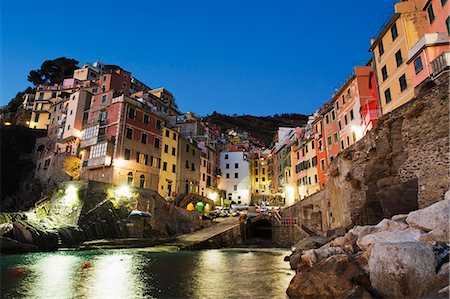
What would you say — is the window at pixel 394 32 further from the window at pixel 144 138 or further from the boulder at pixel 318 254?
the window at pixel 144 138

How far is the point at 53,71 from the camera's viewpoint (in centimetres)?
9719

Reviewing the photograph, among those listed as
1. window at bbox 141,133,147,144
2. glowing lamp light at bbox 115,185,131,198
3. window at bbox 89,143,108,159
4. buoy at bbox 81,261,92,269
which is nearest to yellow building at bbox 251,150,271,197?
window at bbox 141,133,147,144

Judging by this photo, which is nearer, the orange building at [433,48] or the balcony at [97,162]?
the orange building at [433,48]

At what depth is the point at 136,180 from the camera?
150 feet

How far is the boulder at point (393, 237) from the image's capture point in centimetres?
1085

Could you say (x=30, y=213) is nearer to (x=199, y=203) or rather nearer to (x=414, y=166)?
(x=199, y=203)

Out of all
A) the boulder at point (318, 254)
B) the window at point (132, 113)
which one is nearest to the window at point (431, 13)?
the boulder at point (318, 254)

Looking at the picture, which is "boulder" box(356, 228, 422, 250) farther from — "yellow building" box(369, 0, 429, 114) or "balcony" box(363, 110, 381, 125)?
"balcony" box(363, 110, 381, 125)

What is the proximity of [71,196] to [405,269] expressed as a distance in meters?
35.3

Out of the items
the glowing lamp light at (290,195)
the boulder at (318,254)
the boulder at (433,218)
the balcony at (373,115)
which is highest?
the balcony at (373,115)

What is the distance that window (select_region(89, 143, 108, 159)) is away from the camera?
1726 inches

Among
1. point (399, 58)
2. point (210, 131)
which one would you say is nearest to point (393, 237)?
point (399, 58)

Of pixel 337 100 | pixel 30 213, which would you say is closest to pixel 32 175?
pixel 30 213

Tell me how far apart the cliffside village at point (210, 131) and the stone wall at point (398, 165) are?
6.15 meters
